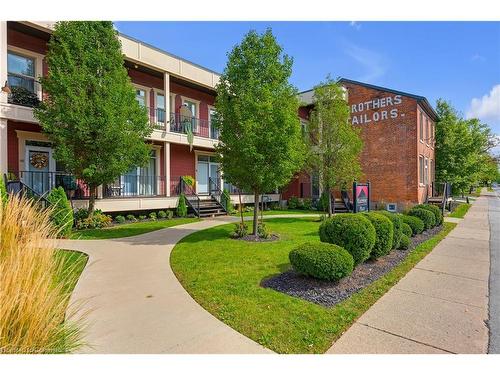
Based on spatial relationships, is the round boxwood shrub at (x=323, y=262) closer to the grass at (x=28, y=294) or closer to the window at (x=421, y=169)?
the grass at (x=28, y=294)

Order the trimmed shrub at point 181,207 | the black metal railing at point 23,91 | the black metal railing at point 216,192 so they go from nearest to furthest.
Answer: the black metal railing at point 23,91
the trimmed shrub at point 181,207
the black metal railing at point 216,192

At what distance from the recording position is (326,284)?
4793mm

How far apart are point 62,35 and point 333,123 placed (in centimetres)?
1098

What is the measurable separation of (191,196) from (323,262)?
11.9 meters

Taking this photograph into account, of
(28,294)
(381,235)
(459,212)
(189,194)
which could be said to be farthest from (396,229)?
(459,212)

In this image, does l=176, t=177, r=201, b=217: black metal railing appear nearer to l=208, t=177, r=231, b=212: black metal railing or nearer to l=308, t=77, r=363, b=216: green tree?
l=208, t=177, r=231, b=212: black metal railing

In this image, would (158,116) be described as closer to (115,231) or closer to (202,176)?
(202,176)

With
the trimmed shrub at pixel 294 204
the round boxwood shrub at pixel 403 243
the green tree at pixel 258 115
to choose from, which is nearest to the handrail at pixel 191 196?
the green tree at pixel 258 115

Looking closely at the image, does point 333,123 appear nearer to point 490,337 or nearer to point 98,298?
point 490,337

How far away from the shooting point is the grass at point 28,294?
2.24 m

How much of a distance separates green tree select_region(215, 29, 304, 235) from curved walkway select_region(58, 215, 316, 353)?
3.52 m

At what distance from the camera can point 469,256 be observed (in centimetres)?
730

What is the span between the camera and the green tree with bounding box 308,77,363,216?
41.4 ft

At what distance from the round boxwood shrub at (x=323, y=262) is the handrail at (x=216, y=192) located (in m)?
11.4
